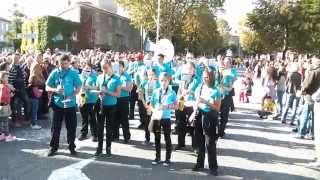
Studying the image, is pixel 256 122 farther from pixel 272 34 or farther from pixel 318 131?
pixel 272 34

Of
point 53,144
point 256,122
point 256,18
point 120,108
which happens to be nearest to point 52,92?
point 53,144

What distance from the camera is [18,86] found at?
14461 millimetres

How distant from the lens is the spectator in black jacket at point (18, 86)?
1441 centimetres

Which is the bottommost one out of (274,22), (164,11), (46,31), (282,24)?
(46,31)

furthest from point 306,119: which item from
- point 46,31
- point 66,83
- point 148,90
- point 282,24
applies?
point 46,31

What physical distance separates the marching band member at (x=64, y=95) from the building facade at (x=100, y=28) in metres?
57.1

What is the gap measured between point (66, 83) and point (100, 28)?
209 ft

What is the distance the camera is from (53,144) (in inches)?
424

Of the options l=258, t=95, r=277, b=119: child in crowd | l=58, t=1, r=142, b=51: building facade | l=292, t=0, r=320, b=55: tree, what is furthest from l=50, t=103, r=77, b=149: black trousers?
l=58, t=1, r=142, b=51: building facade

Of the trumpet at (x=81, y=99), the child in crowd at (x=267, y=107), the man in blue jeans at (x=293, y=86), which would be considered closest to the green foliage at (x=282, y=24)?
the child in crowd at (x=267, y=107)

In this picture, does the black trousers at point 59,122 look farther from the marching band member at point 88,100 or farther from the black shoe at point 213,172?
the black shoe at point 213,172

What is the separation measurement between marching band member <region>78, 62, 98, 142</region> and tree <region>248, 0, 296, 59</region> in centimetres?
4530

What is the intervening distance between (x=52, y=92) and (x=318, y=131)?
202 inches

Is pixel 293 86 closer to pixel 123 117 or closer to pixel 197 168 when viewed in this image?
pixel 123 117
